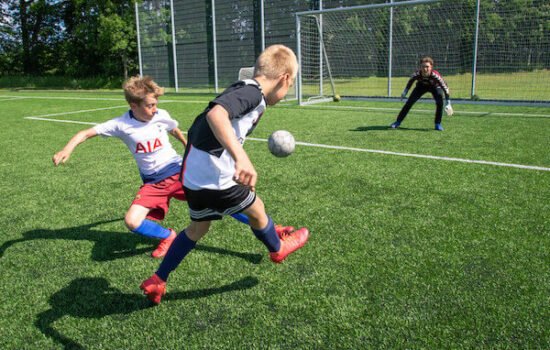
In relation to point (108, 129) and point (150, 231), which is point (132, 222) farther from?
point (108, 129)

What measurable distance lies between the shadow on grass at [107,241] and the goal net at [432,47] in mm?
11908

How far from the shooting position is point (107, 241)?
3645mm

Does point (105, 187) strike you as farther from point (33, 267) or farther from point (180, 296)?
point (180, 296)

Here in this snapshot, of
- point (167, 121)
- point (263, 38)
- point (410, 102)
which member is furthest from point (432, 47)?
point (167, 121)

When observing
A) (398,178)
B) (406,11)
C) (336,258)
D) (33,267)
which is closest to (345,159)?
(398,178)

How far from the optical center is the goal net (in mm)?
12766

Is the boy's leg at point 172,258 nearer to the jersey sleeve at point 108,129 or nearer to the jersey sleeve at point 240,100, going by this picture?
the jersey sleeve at point 240,100

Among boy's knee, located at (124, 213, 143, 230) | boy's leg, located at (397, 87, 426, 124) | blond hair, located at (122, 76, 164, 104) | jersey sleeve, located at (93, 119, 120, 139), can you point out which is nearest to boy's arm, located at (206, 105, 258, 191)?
boy's knee, located at (124, 213, 143, 230)

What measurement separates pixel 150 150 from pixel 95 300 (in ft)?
4.57

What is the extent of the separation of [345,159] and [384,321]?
4.13 m

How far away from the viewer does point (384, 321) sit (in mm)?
2371

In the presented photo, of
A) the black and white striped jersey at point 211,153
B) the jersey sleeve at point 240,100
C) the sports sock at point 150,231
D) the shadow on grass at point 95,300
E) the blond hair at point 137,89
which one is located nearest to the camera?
the jersey sleeve at point 240,100

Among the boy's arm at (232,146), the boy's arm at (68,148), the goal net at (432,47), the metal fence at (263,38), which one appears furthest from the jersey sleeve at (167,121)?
→ the metal fence at (263,38)

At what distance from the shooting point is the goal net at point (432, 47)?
12.8 m
